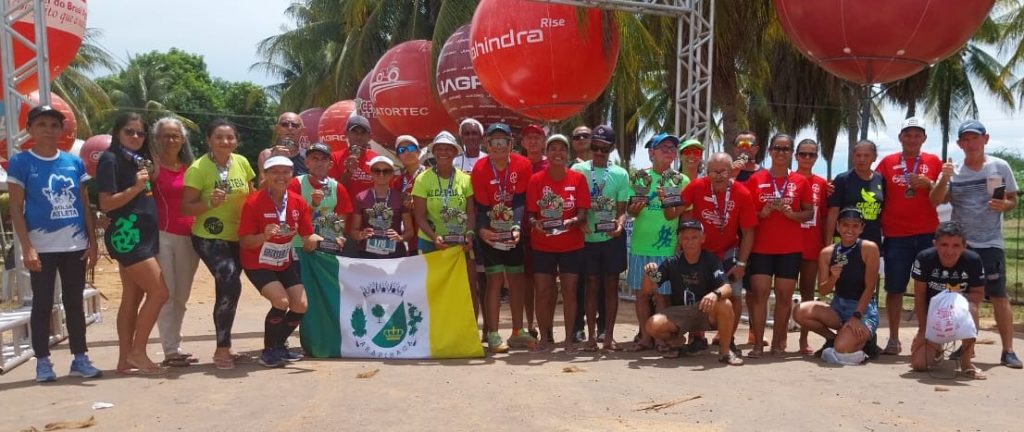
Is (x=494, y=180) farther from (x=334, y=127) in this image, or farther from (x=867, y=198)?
(x=334, y=127)

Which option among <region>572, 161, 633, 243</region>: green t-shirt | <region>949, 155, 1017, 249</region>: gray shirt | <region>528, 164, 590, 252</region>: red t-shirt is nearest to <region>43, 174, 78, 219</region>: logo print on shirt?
<region>528, 164, 590, 252</region>: red t-shirt

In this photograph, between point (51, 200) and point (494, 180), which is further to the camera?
point (494, 180)

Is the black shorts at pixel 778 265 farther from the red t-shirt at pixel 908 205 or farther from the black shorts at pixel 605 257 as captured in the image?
the black shorts at pixel 605 257

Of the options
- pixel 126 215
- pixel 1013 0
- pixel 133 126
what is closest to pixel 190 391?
pixel 126 215

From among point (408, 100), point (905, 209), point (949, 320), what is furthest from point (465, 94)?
point (949, 320)

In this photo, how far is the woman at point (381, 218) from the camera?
6691 millimetres

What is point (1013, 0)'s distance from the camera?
23.6 meters

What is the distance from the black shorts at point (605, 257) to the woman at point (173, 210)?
2.95 m

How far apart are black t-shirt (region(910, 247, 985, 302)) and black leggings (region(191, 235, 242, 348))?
4.87 meters

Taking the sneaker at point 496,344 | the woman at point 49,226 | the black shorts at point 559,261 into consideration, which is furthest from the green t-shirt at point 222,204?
the black shorts at point 559,261

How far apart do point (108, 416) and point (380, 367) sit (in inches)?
75.6

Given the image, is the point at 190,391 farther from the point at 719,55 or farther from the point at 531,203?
the point at 719,55

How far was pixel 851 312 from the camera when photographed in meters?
6.39

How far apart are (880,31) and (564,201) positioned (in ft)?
9.81
